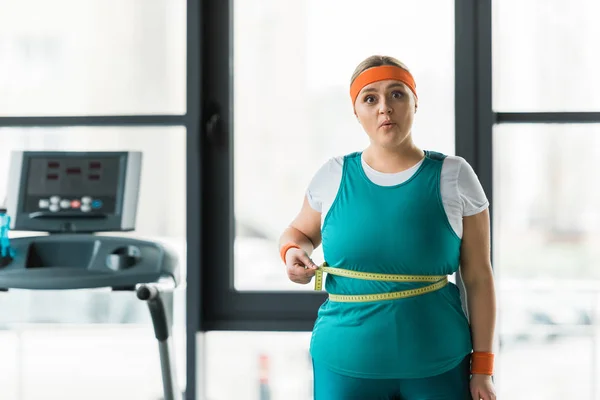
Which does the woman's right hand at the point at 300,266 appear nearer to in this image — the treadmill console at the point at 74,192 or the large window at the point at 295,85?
the treadmill console at the point at 74,192

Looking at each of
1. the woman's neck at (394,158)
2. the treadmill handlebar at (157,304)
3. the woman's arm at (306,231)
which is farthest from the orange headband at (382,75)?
the treadmill handlebar at (157,304)

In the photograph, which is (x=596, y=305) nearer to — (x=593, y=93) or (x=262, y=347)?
(x=593, y=93)

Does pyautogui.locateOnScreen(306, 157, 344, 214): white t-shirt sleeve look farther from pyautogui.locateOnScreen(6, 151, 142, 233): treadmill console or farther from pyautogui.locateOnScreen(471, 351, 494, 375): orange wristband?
pyautogui.locateOnScreen(6, 151, 142, 233): treadmill console

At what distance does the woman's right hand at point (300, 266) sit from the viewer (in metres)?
1.41

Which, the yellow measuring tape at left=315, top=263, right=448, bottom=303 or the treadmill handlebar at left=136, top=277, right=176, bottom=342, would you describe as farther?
the treadmill handlebar at left=136, top=277, right=176, bottom=342

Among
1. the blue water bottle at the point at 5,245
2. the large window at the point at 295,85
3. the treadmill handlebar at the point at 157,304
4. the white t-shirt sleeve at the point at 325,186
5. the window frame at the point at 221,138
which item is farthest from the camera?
the large window at the point at 295,85

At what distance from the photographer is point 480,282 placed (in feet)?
4.61

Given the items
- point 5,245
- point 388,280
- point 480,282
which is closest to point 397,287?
point 388,280

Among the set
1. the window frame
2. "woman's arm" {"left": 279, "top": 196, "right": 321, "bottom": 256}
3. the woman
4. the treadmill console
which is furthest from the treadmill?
the woman

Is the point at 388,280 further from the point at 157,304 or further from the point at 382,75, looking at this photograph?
the point at 157,304

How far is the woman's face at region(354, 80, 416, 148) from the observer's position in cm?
138

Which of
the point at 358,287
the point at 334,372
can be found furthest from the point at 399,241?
the point at 334,372

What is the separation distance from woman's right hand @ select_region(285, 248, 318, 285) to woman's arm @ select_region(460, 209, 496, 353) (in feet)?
1.04

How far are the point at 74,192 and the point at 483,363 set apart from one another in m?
1.27
